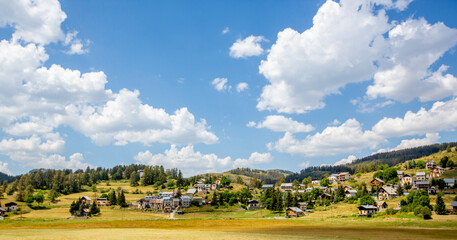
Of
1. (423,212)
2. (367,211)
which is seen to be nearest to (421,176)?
(367,211)

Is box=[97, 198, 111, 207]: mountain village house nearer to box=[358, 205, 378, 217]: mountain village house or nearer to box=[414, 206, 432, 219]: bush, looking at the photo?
box=[358, 205, 378, 217]: mountain village house

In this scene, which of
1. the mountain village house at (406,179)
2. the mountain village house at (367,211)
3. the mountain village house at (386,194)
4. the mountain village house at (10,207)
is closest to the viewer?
the mountain village house at (367,211)

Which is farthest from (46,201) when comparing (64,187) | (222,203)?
(222,203)

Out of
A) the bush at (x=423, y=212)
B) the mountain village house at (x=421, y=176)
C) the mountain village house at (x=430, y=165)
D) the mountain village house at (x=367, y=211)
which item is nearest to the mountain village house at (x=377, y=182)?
the mountain village house at (x=421, y=176)

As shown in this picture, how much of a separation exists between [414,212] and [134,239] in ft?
282

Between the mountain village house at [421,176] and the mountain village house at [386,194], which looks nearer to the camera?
the mountain village house at [386,194]

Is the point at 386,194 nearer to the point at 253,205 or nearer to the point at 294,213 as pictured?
the point at 294,213

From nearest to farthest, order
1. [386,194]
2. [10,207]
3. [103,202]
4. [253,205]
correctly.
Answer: [10,207]
[386,194]
[103,202]
[253,205]

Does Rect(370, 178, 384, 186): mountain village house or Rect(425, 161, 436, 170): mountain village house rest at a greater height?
Rect(425, 161, 436, 170): mountain village house

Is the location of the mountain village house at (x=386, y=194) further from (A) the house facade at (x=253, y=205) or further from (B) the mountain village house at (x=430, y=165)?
(B) the mountain village house at (x=430, y=165)

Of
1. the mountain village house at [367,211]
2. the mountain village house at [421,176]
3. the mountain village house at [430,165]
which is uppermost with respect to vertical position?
the mountain village house at [430,165]

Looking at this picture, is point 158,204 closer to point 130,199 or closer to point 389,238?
point 130,199

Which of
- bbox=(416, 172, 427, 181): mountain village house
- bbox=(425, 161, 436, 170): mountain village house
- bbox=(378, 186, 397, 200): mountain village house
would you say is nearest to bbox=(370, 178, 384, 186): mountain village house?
bbox=(378, 186, 397, 200): mountain village house

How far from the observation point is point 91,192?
199500 mm
